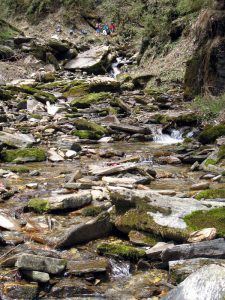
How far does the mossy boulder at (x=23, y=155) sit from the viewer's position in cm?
1075

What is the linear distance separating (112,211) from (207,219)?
46.6 inches

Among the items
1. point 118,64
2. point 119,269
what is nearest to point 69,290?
point 119,269

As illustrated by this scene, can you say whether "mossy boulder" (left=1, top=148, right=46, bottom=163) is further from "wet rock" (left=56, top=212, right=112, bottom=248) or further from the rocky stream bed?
"wet rock" (left=56, top=212, right=112, bottom=248)

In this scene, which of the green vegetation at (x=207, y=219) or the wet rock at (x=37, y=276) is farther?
the green vegetation at (x=207, y=219)

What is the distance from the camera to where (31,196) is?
741 cm

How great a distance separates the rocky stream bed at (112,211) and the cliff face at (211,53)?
256cm

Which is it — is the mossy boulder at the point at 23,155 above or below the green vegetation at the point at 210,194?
below

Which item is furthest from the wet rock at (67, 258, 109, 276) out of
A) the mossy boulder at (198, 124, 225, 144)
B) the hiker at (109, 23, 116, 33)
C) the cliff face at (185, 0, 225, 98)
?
the hiker at (109, 23, 116, 33)

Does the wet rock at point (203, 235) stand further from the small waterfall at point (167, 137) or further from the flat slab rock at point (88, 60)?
the flat slab rock at point (88, 60)

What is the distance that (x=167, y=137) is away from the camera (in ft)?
49.2

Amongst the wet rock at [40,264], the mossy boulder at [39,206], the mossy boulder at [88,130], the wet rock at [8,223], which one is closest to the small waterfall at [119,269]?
the wet rock at [40,264]

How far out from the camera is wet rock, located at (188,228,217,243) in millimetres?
4996

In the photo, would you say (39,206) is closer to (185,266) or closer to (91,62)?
(185,266)

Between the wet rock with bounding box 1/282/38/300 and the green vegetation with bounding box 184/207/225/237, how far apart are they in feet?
6.38
